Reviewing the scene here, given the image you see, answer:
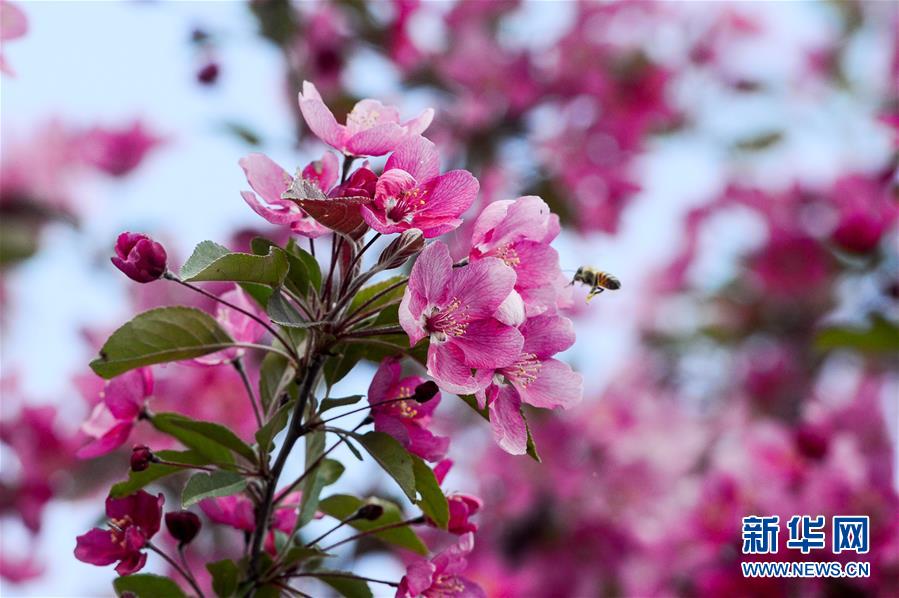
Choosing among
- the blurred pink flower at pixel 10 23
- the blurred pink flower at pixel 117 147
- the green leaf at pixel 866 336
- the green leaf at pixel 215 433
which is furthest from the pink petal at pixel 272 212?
the blurred pink flower at pixel 117 147

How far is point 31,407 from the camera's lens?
2.29m

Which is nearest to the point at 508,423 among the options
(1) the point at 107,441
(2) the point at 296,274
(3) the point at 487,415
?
(3) the point at 487,415

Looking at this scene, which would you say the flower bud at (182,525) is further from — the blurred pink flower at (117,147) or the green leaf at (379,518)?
the blurred pink flower at (117,147)

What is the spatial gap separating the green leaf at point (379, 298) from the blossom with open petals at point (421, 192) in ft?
0.23

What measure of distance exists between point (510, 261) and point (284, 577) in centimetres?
37

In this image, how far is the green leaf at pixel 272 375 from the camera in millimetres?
1002

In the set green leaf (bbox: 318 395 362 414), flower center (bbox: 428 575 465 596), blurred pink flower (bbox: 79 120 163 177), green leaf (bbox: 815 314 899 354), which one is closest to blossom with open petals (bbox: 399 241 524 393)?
green leaf (bbox: 318 395 362 414)

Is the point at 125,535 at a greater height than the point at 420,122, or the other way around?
the point at 420,122

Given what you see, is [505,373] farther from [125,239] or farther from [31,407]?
[31,407]

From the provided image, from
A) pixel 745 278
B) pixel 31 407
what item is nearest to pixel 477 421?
pixel 745 278

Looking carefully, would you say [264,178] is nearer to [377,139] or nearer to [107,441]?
[377,139]

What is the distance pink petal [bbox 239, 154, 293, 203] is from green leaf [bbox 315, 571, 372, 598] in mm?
373

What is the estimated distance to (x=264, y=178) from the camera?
96 centimetres

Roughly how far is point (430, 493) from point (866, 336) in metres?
1.51
